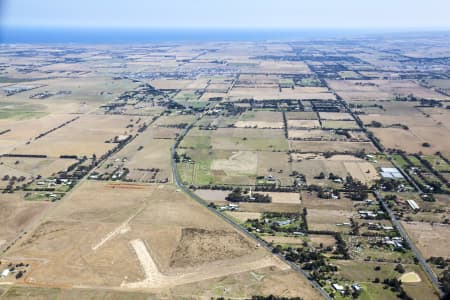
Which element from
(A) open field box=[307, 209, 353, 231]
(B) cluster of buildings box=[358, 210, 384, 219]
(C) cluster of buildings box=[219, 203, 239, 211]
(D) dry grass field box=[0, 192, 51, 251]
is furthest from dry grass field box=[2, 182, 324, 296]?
(B) cluster of buildings box=[358, 210, 384, 219]

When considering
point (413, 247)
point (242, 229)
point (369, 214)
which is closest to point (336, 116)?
point (369, 214)

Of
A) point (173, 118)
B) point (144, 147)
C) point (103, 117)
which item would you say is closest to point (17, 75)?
point (103, 117)

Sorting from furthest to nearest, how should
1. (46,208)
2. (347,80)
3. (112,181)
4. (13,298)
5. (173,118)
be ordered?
1. (347,80)
2. (173,118)
3. (112,181)
4. (46,208)
5. (13,298)

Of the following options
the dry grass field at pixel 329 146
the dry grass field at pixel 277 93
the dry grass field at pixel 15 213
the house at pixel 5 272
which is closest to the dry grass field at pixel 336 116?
the dry grass field at pixel 277 93

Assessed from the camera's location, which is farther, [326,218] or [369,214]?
[369,214]

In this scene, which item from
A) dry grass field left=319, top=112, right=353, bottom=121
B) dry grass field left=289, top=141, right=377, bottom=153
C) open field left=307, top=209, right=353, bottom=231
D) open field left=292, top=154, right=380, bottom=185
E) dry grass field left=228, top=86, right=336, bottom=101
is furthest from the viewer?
dry grass field left=228, top=86, right=336, bottom=101

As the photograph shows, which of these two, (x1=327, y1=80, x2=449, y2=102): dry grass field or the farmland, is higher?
(x1=327, y1=80, x2=449, y2=102): dry grass field

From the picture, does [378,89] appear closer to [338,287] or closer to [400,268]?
[400,268]

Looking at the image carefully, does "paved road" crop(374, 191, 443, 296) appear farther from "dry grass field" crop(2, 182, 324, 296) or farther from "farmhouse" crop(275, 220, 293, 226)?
"farmhouse" crop(275, 220, 293, 226)

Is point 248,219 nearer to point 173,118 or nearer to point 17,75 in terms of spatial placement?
point 173,118

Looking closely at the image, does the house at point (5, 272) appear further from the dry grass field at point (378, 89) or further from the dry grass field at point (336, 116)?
the dry grass field at point (378, 89)

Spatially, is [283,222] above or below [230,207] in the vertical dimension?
below
